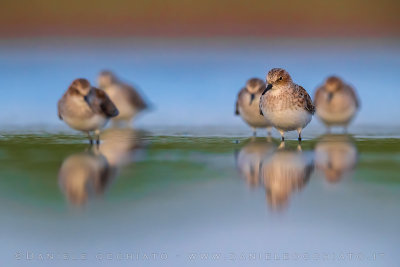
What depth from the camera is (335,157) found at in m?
10.1

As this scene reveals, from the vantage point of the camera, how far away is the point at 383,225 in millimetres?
6125

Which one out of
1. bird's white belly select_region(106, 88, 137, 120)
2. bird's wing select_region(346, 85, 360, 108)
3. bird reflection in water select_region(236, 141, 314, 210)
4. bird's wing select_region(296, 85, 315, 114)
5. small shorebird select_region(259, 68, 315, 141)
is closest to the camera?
bird reflection in water select_region(236, 141, 314, 210)

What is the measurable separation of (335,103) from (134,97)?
5868mm

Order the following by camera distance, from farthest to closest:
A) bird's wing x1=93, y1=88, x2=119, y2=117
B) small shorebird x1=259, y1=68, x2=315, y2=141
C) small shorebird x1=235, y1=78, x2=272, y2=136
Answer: small shorebird x1=235, y1=78, x2=272, y2=136 → bird's wing x1=93, y1=88, x2=119, y2=117 → small shorebird x1=259, y1=68, x2=315, y2=141

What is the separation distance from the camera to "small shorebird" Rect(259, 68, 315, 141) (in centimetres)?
1166

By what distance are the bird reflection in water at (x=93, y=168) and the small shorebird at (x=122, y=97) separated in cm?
519

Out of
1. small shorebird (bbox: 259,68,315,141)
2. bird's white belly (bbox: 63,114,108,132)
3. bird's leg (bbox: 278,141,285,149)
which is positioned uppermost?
small shorebird (bbox: 259,68,315,141)

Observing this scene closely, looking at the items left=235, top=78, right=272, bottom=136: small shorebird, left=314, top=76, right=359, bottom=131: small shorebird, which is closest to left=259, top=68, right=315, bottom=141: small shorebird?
left=235, top=78, right=272, bottom=136: small shorebird

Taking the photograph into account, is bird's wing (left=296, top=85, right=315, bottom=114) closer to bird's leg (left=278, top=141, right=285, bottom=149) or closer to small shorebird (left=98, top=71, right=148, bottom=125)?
bird's leg (left=278, top=141, right=285, bottom=149)

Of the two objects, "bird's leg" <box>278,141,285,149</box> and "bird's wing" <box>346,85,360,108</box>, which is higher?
"bird's wing" <box>346,85,360,108</box>

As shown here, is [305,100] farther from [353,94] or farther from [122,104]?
[122,104]

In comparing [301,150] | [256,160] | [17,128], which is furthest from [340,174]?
[17,128]

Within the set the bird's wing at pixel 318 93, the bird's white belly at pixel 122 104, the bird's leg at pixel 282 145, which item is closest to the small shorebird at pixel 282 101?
the bird's leg at pixel 282 145

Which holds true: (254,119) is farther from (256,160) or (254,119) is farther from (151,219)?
(151,219)
